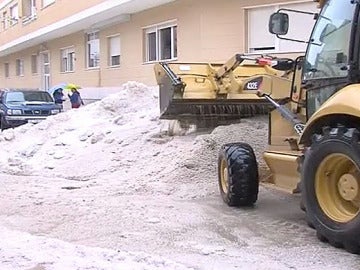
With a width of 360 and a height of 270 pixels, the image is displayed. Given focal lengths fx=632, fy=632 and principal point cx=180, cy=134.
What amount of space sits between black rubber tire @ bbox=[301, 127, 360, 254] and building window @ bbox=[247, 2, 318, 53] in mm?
10155

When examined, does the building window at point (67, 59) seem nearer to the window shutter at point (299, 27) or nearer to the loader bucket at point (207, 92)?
the window shutter at point (299, 27)

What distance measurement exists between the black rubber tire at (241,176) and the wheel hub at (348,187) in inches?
79.7

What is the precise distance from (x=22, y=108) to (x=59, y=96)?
2718 millimetres

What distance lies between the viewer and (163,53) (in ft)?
67.6

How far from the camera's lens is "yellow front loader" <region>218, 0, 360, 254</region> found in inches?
226

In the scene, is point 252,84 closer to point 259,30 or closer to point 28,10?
point 259,30

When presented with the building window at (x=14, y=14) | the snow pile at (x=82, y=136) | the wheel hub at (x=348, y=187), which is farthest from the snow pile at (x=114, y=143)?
the building window at (x=14, y=14)

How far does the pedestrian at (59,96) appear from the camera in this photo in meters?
24.6

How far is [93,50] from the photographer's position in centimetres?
2666

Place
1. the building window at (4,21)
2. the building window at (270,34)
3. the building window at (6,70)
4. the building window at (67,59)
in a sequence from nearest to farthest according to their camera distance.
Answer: the building window at (270,34) → the building window at (67,59) → the building window at (4,21) → the building window at (6,70)

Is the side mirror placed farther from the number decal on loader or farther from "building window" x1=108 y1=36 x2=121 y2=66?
"building window" x1=108 y1=36 x2=121 y2=66

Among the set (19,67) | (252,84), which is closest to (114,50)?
(252,84)

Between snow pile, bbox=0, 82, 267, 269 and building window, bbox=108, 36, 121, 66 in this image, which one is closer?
snow pile, bbox=0, 82, 267, 269

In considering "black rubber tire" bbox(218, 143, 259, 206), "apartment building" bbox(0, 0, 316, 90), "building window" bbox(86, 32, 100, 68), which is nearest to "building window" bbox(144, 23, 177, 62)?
"apartment building" bbox(0, 0, 316, 90)
